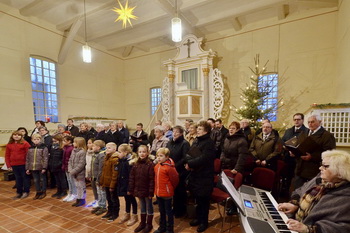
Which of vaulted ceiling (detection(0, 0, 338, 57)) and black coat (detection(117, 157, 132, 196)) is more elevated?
vaulted ceiling (detection(0, 0, 338, 57))

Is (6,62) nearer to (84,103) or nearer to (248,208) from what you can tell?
(84,103)

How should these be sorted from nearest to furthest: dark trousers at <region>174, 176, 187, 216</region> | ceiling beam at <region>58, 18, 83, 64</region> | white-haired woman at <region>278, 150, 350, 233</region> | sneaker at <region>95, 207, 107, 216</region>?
white-haired woman at <region>278, 150, 350, 233</region>, dark trousers at <region>174, 176, 187, 216</region>, sneaker at <region>95, 207, 107, 216</region>, ceiling beam at <region>58, 18, 83, 64</region>

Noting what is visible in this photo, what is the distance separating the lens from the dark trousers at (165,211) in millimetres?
2295

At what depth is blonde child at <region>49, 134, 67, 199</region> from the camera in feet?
11.6

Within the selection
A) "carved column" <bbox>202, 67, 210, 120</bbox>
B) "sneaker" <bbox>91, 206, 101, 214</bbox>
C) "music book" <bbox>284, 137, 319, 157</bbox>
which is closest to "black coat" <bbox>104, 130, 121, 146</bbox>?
"sneaker" <bbox>91, 206, 101, 214</bbox>

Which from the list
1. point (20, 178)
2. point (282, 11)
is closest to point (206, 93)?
point (282, 11)

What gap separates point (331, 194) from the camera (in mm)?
1206

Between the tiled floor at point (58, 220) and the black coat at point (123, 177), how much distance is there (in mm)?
480

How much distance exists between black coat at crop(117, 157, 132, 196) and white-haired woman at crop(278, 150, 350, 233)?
1976 millimetres

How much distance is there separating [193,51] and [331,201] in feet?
24.0

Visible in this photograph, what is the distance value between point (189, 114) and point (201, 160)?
180 inches

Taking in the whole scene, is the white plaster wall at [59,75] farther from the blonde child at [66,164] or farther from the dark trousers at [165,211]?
the dark trousers at [165,211]

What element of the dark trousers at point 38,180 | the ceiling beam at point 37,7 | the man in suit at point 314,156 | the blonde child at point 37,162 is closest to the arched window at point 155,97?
the ceiling beam at point 37,7

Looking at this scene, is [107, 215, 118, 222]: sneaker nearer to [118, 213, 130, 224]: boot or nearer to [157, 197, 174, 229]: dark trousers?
[118, 213, 130, 224]: boot
